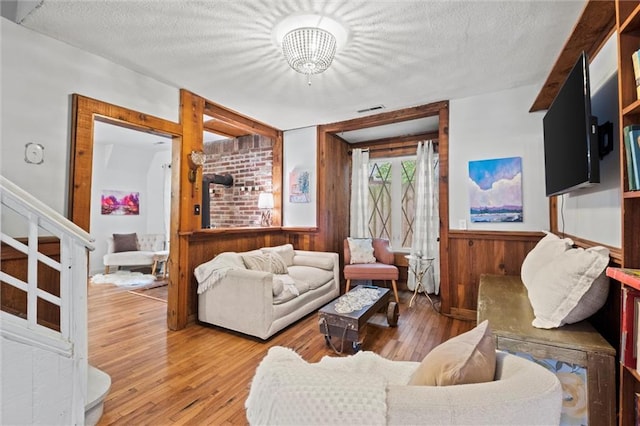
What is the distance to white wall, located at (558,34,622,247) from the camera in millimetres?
1402

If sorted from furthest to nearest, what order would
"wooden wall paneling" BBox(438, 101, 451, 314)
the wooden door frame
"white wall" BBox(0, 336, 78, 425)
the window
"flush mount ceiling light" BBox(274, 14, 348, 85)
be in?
the window → "wooden wall paneling" BBox(438, 101, 451, 314) → the wooden door frame → "flush mount ceiling light" BBox(274, 14, 348, 85) → "white wall" BBox(0, 336, 78, 425)

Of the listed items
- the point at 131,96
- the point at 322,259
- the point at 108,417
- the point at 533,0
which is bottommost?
the point at 108,417

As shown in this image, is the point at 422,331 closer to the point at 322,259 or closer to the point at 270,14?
the point at 322,259

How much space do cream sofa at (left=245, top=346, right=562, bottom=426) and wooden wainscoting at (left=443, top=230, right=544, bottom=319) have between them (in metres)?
2.40

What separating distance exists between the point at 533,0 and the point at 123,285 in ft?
18.2

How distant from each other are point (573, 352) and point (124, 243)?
20.2ft

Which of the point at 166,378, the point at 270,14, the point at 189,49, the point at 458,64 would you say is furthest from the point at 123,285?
the point at 458,64

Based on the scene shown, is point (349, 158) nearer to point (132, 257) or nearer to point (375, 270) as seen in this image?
point (375, 270)

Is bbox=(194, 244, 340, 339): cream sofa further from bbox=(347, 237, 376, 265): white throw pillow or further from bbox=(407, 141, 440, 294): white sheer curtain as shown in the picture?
bbox=(407, 141, 440, 294): white sheer curtain

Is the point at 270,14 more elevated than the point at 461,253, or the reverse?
the point at 270,14

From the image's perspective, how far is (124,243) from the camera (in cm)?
513

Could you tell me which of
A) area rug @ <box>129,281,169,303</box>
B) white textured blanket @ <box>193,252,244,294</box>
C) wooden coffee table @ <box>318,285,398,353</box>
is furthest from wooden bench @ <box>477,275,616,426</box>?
area rug @ <box>129,281,169,303</box>

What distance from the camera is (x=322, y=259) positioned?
3.57 m

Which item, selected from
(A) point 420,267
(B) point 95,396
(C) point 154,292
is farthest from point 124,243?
(A) point 420,267
